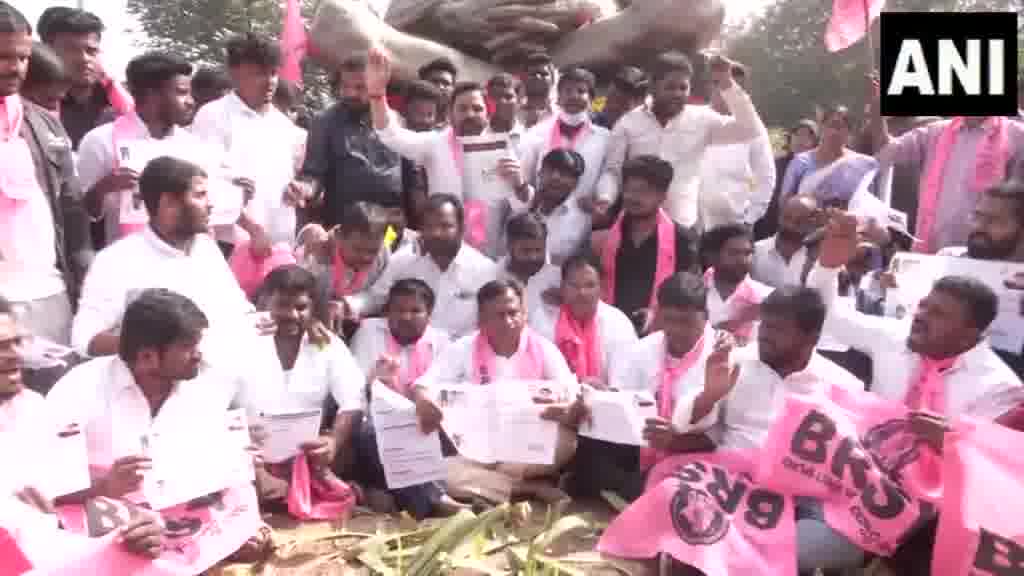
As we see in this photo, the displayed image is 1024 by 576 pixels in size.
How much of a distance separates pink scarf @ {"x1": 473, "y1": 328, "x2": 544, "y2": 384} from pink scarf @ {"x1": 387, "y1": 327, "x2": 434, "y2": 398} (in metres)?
0.28

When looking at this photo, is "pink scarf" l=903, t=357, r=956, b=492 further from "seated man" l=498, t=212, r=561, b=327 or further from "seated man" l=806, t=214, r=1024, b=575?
"seated man" l=498, t=212, r=561, b=327

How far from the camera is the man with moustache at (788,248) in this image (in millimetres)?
5434

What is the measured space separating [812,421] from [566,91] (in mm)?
3205

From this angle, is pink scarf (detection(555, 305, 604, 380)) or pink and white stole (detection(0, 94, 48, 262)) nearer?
pink and white stole (detection(0, 94, 48, 262))

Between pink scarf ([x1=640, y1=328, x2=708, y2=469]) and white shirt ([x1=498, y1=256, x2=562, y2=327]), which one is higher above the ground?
white shirt ([x1=498, y1=256, x2=562, y2=327])

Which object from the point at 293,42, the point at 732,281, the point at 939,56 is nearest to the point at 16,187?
the point at 732,281

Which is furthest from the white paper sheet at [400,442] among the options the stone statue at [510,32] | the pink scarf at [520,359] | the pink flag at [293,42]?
the stone statue at [510,32]

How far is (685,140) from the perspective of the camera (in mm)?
5719

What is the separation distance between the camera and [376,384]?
415 centimetres

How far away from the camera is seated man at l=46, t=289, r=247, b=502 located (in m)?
3.39

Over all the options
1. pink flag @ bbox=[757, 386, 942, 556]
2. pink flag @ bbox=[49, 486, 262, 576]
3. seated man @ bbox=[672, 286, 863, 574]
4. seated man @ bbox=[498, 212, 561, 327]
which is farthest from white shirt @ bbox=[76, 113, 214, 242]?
pink flag @ bbox=[757, 386, 942, 556]

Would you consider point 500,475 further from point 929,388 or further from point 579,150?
point 579,150

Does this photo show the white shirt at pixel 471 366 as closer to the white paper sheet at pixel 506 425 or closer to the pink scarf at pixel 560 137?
the white paper sheet at pixel 506 425

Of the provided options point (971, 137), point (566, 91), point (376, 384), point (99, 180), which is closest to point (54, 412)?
point (376, 384)
